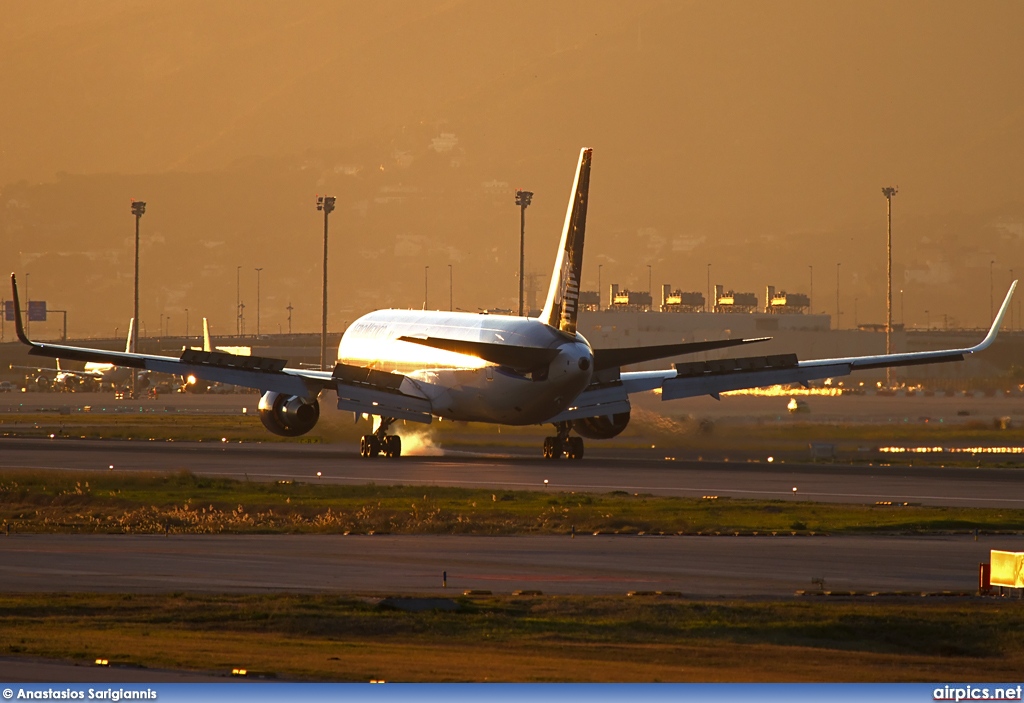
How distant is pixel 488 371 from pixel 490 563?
31.8m

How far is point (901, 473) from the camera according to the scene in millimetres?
62938

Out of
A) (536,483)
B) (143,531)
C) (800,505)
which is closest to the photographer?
(143,531)

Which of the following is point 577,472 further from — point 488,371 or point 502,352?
point 488,371

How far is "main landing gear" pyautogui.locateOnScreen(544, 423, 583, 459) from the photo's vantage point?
71.1 m

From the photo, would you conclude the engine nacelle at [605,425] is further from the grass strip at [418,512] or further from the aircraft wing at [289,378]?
the grass strip at [418,512]

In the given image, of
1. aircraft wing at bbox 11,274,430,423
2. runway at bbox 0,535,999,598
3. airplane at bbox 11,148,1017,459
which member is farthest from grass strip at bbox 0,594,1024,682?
aircraft wing at bbox 11,274,430,423

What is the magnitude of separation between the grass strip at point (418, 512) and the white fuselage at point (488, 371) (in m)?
11.2

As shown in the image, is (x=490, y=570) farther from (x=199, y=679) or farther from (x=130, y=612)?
(x=199, y=679)

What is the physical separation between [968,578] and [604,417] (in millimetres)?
40454

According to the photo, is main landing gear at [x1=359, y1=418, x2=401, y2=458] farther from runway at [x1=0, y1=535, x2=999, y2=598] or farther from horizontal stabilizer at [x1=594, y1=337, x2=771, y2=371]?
runway at [x1=0, y1=535, x2=999, y2=598]

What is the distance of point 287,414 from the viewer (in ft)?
241

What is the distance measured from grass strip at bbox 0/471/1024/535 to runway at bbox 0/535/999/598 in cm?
204

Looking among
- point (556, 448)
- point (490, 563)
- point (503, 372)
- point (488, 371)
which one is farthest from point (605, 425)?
point (490, 563)

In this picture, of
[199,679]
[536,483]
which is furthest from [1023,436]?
[199,679]
